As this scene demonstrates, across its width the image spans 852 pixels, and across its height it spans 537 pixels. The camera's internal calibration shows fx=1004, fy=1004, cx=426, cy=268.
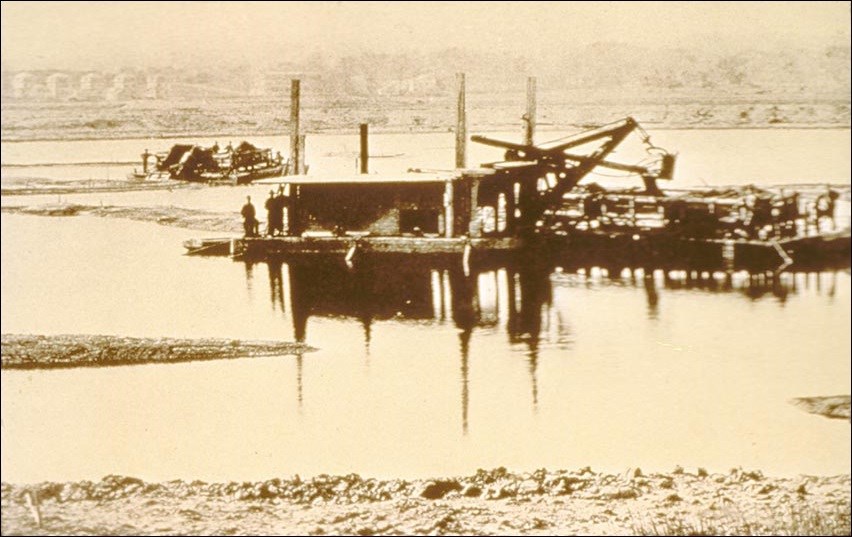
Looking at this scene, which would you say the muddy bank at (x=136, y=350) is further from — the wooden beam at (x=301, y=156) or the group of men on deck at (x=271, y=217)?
the wooden beam at (x=301, y=156)

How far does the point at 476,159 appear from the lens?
5.10 metres

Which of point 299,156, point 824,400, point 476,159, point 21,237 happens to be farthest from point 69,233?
point 824,400

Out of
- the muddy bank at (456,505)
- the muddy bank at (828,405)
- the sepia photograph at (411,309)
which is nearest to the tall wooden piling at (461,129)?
the sepia photograph at (411,309)

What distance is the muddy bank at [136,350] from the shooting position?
4.53 meters

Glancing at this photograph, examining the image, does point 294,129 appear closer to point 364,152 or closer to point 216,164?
point 364,152

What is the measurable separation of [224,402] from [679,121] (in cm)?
250

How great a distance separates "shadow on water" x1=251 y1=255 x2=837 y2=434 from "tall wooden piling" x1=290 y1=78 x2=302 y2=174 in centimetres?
46

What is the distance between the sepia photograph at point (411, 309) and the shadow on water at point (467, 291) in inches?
0.7

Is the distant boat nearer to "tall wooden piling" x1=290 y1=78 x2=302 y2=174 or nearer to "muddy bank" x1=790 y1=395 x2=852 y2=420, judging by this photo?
"tall wooden piling" x1=290 y1=78 x2=302 y2=174

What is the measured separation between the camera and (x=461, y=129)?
488 centimetres

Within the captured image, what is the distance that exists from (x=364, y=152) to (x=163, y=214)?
109 cm

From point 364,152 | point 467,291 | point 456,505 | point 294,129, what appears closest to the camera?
point 456,505

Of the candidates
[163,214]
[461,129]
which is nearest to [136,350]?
[163,214]

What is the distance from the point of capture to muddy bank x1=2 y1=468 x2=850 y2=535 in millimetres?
4074
